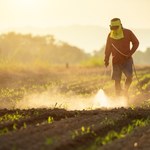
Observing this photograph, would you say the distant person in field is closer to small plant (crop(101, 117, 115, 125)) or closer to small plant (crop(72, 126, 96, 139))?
small plant (crop(101, 117, 115, 125))

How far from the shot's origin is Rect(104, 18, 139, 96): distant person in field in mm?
15398

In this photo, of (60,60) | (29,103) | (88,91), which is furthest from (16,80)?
(60,60)

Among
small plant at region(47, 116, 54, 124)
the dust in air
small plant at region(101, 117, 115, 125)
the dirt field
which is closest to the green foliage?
the dirt field

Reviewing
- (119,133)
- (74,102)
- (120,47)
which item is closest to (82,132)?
(119,133)

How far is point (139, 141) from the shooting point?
9.09m

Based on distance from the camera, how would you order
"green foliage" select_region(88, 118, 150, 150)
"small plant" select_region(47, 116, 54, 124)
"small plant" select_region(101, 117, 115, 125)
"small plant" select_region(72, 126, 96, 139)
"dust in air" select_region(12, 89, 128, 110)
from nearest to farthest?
"green foliage" select_region(88, 118, 150, 150), "small plant" select_region(72, 126, 96, 139), "small plant" select_region(101, 117, 115, 125), "small plant" select_region(47, 116, 54, 124), "dust in air" select_region(12, 89, 128, 110)

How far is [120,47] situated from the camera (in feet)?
51.4

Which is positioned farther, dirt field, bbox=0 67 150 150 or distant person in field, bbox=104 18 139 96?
distant person in field, bbox=104 18 139 96

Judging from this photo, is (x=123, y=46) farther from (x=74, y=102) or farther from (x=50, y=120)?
(x=50, y=120)

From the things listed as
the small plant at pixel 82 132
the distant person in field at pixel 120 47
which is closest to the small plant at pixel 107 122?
the small plant at pixel 82 132

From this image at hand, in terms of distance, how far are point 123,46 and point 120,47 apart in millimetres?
82

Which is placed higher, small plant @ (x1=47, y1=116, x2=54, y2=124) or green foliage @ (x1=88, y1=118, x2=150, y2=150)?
small plant @ (x1=47, y1=116, x2=54, y2=124)

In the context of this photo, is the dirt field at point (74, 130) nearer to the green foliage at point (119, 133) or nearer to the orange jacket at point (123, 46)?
the green foliage at point (119, 133)

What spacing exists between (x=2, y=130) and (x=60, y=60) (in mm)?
98689
